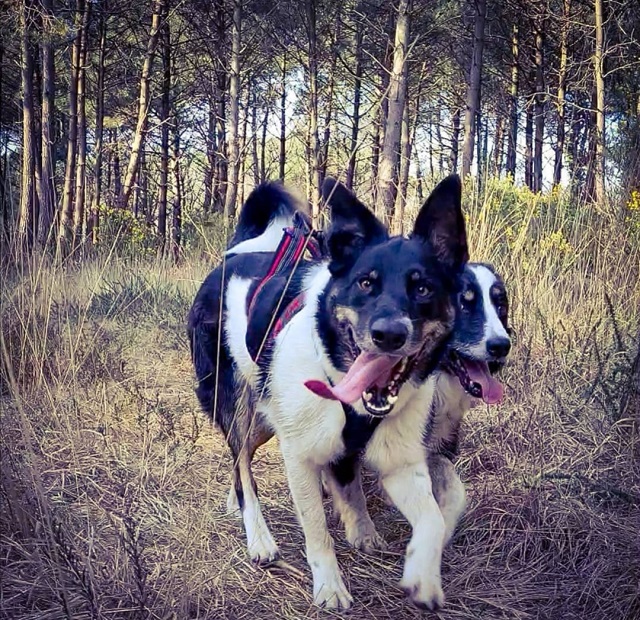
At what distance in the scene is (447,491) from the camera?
2.15 meters

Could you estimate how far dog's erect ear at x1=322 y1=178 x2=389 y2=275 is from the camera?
6.40 ft

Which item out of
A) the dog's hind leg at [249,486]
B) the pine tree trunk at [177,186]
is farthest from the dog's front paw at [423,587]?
the pine tree trunk at [177,186]

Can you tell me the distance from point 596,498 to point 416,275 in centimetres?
105

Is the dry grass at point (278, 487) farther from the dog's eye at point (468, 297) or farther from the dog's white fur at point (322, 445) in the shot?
the dog's eye at point (468, 297)

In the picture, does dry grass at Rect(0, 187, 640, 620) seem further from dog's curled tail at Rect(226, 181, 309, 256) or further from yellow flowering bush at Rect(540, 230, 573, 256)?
dog's curled tail at Rect(226, 181, 309, 256)

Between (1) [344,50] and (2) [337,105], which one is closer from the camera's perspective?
(1) [344,50]

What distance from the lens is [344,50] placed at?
15.3 m

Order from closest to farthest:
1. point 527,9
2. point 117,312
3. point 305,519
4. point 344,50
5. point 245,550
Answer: point 305,519
point 245,550
point 117,312
point 527,9
point 344,50

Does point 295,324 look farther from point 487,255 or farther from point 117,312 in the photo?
point 117,312

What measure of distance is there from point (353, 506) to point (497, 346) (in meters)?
0.72

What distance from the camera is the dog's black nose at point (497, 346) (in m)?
2.02

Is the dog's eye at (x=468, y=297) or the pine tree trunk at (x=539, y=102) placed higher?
the pine tree trunk at (x=539, y=102)

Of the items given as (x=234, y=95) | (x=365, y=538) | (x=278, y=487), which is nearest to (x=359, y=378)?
(x=365, y=538)

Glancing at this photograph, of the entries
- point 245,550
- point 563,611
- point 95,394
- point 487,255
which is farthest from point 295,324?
point 487,255
